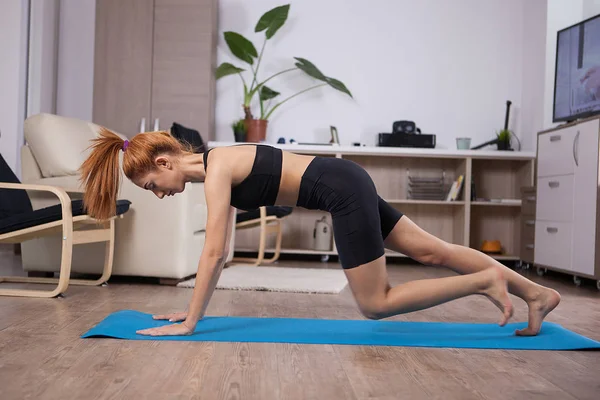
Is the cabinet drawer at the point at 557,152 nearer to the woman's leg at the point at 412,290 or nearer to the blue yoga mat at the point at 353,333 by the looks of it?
the blue yoga mat at the point at 353,333

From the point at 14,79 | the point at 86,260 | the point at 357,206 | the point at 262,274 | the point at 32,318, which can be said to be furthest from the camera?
the point at 14,79

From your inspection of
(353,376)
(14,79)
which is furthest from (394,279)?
(14,79)

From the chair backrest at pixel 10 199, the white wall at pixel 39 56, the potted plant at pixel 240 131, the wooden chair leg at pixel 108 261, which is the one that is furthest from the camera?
the white wall at pixel 39 56

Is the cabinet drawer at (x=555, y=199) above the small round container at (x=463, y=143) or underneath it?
underneath

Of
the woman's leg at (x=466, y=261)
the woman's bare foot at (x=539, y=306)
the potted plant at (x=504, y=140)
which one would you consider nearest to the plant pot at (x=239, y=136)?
the potted plant at (x=504, y=140)

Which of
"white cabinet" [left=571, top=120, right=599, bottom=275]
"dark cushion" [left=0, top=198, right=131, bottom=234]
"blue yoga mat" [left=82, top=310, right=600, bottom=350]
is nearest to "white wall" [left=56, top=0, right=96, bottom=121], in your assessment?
"dark cushion" [left=0, top=198, right=131, bottom=234]

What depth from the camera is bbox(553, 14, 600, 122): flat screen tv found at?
4223mm

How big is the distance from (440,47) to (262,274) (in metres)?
3.08

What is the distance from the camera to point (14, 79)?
5910mm

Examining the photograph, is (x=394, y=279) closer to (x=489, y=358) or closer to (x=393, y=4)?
(x=489, y=358)

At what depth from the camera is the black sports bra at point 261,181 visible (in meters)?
2.20

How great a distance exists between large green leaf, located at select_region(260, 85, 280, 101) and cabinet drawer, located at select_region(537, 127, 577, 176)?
7.55 ft

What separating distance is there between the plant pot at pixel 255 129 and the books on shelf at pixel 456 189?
5.69 feet

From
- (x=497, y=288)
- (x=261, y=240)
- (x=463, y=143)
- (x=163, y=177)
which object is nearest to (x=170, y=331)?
(x=163, y=177)
